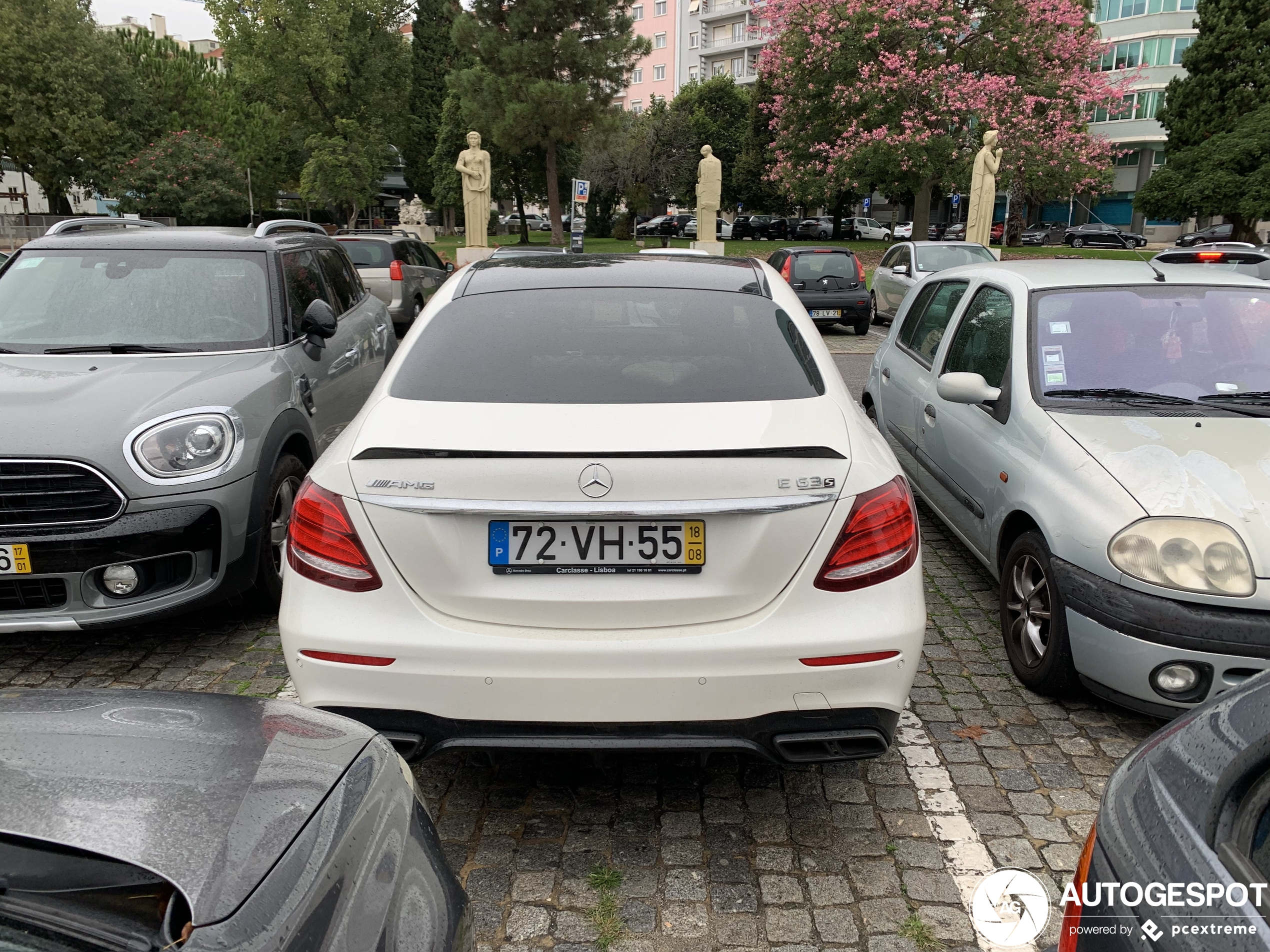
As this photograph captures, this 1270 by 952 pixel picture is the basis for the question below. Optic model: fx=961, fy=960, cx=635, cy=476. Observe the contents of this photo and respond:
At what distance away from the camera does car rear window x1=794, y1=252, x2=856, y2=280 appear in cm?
1659

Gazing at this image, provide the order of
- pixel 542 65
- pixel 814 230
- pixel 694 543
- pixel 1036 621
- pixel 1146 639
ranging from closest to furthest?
pixel 694 543, pixel 1146 639, pixel 1036 621, pixel 542 65, pixel 814 230

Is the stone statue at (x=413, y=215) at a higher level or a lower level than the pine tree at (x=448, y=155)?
lower

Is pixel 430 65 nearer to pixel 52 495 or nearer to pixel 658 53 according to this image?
pixel 658 53

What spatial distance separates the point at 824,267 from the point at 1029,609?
13.6 m

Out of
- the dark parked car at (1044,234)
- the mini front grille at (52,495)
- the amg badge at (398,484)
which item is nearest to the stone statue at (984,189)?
the mini front grille at (52,495)

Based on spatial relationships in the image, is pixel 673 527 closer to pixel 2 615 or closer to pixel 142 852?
pixel 142 852

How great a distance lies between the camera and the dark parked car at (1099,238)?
46.9 metres

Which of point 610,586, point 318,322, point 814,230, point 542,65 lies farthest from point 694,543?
point 814,230

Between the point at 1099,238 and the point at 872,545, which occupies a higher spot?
the point at 872,545

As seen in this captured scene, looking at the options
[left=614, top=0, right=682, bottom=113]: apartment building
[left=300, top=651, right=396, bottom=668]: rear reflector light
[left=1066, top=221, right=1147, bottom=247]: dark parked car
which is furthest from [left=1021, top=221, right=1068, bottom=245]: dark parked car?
[left=300, top=651, right=396, bottom=668]: rear reflector light

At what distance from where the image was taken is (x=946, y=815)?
300 centimetres

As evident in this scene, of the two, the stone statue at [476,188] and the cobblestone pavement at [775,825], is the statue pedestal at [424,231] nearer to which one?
the stone statue at [476,188]

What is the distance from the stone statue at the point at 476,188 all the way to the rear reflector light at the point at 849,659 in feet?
72.9

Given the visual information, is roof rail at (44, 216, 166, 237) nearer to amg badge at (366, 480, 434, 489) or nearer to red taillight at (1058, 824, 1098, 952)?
amg badge at (366, 480, 434, 489)
